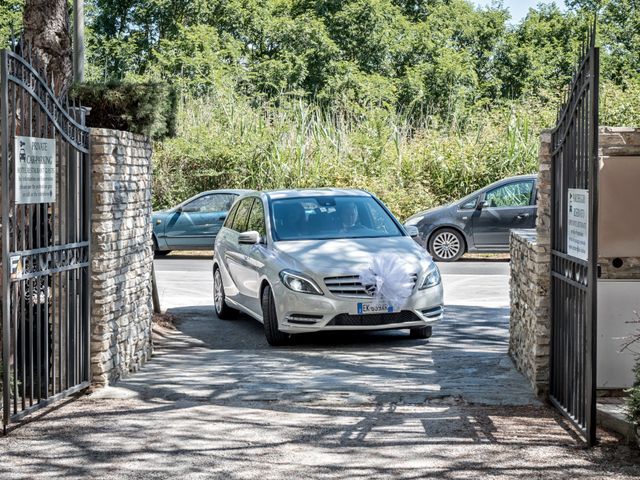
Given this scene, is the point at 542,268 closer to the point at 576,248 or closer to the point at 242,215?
the point at 576,248

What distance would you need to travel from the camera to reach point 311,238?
A: 12.4 metres

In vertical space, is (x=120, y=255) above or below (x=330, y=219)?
below

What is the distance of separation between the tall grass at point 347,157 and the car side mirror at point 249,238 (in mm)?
14567

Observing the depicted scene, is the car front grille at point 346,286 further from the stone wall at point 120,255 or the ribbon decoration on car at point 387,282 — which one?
the stone wall at point 120,255

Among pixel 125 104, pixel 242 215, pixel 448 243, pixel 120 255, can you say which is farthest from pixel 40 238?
pixel 448 243

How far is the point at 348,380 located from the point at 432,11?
4545 centimetres

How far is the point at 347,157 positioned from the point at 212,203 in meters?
6.07

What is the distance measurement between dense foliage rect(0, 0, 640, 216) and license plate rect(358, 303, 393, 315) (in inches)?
619

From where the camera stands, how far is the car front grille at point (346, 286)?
11.4 meters

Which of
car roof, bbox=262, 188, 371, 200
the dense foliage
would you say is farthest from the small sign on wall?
the dense foliage

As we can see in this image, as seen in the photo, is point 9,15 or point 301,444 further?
point 9,15

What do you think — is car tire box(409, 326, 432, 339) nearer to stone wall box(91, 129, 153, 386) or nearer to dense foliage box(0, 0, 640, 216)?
stone wall box(91, 129, 153, 386)

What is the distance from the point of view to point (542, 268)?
8625 millimetres

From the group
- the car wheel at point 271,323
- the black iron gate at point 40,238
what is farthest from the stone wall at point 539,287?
the black iron gate at point 40,238
